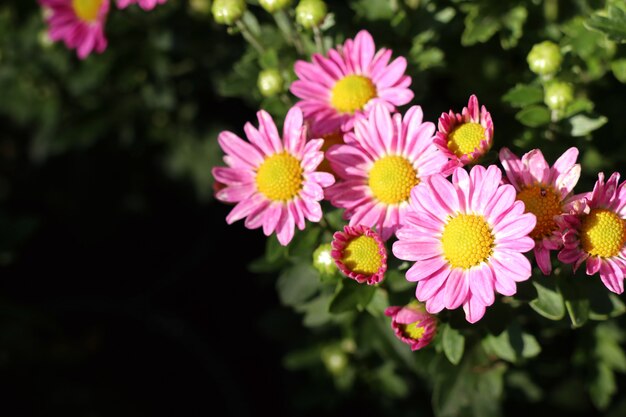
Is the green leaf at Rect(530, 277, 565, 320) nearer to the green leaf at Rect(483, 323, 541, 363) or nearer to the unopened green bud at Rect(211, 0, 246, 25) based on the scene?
the green leaf at Rect(483, 323, 541, 363)

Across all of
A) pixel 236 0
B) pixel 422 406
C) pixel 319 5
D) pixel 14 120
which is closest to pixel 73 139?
Result: pixel 14 120

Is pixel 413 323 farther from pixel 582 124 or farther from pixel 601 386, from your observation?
pixel 601 386

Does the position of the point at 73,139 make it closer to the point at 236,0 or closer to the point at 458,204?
the point at 236,0

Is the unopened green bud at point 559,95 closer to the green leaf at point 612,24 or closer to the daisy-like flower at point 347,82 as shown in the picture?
the green leaf at point 612,24

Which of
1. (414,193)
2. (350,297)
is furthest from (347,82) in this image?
(350,297)

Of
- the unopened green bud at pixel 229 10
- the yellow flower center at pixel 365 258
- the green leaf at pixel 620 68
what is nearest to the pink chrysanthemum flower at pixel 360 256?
the yellow flower center at pixel 365 258

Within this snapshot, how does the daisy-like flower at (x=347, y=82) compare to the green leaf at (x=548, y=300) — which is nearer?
the green leaf at (x=548, y=300)

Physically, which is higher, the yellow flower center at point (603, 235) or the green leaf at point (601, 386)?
the yellow flower center at point (603, 235)
